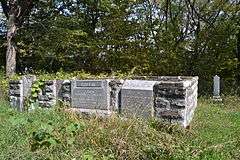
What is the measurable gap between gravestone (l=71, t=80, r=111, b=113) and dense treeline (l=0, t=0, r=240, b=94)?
366 inches

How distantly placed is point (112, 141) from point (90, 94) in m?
3.25

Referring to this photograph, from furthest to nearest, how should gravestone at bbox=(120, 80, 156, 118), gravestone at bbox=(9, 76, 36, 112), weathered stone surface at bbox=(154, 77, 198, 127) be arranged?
gravestone at bbox=(9, 76, 36, 112) < gravestone at bbox=(120, 80, 156, 118) < weathered stone surface at bbox=(154, 77, 198, 127)

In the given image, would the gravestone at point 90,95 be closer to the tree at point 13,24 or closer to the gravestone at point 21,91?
the gravestone at point 21,91

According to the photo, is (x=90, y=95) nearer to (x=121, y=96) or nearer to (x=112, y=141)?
(x=121, y=96)

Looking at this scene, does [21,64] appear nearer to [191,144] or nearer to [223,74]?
[223,74]

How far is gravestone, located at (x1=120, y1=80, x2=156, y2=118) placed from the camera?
334 inches

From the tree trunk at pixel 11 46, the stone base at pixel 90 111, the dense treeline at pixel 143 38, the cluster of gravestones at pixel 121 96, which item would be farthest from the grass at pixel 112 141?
the dense treeline at pixel 143 38

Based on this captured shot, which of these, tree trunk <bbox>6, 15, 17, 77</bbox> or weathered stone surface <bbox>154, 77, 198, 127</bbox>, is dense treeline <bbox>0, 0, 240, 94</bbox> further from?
weathered stone surface <bbox>154, 77, 198, 127</bbox>

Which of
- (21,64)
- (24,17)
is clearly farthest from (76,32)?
(21,64)

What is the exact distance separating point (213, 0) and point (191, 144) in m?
14.1

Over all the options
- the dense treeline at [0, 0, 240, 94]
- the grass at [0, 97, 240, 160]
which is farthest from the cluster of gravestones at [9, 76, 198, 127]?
the dense treeline at [0, 0, 240, 94]

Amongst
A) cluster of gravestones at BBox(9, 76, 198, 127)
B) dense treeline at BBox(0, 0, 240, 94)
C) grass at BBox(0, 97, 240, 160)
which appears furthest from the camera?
dense treeline at BBox(0, 0, 240, 94)

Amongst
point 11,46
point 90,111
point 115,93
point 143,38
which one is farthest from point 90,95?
point 143,38

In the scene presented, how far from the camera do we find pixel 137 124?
7.26 metres
